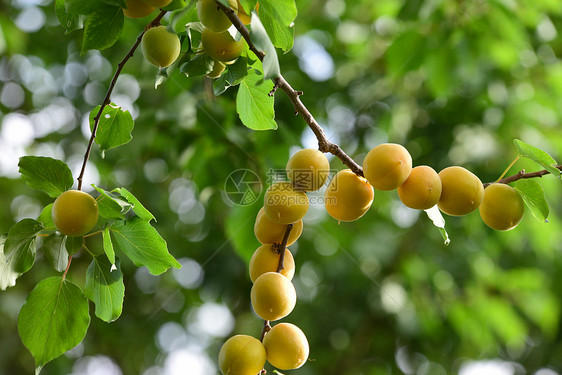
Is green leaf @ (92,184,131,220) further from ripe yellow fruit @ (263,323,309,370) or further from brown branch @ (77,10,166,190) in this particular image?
ripe yellow fruit @ (263,323,309,370)

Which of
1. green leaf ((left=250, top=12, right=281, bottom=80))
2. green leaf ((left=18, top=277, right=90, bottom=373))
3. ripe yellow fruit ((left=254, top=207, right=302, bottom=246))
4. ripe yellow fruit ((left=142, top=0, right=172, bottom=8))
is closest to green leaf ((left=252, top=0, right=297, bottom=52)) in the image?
green leaf ((left=250, top=12, right=281, bottom=80))

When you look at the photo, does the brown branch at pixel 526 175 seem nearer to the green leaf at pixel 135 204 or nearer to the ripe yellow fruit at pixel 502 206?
the ripe yellow fruit at pixel 502 206

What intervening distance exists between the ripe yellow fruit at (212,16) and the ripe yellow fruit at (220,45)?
0.08 feet

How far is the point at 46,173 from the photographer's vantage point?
0.73 metres

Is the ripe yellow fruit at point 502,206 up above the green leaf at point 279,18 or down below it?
below

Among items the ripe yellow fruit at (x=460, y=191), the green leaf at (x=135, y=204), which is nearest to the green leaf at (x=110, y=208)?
the green leaf at (x=135, y=204)

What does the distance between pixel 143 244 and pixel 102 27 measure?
33cm

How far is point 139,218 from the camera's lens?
0.75 m

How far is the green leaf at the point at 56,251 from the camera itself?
0.75m

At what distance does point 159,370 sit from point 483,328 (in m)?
2.27

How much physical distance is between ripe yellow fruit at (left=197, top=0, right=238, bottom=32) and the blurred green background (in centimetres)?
91

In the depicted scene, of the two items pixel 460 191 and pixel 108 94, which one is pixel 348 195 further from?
pixel 108 94

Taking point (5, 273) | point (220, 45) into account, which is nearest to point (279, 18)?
point (220, 45)

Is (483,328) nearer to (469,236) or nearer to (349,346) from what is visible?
(469,236)
